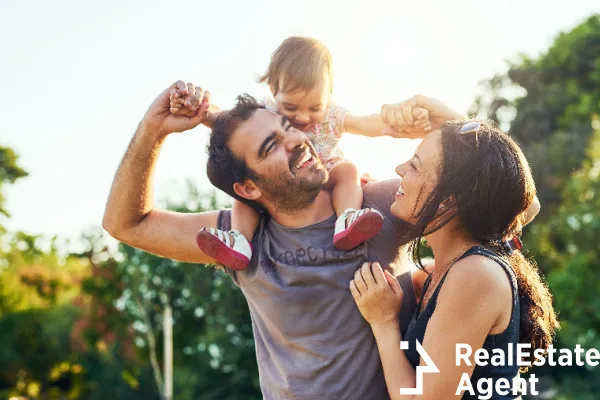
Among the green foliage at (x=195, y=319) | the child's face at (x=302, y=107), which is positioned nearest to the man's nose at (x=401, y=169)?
the child's face at (x=302, y=107)

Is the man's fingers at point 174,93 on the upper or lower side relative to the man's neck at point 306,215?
upper

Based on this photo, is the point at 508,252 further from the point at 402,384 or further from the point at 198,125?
the point at 198,125

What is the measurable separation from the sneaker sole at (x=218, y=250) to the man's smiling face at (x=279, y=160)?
0.30 m

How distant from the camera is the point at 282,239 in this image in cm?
340

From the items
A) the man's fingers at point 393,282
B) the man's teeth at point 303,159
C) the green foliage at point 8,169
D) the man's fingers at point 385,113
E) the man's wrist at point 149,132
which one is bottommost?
the green foliage at point 8,169

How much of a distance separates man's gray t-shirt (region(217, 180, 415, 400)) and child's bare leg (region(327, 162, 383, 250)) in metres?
0.09

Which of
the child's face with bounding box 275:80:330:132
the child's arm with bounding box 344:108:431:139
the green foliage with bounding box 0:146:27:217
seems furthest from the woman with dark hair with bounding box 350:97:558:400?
A: the green foliage with bounding box 0:146:27:217

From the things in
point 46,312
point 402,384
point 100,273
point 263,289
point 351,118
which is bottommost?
point 46,312

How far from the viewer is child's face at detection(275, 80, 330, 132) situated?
3.92m

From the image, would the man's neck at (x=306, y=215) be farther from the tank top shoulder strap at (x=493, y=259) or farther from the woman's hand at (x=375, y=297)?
the tank top shoulder strap at (x=493, y=259)

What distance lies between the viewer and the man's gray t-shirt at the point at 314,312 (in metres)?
3.13

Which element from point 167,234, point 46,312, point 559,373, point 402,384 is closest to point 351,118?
point 167,234

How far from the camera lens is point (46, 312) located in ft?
118

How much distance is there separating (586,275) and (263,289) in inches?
691
